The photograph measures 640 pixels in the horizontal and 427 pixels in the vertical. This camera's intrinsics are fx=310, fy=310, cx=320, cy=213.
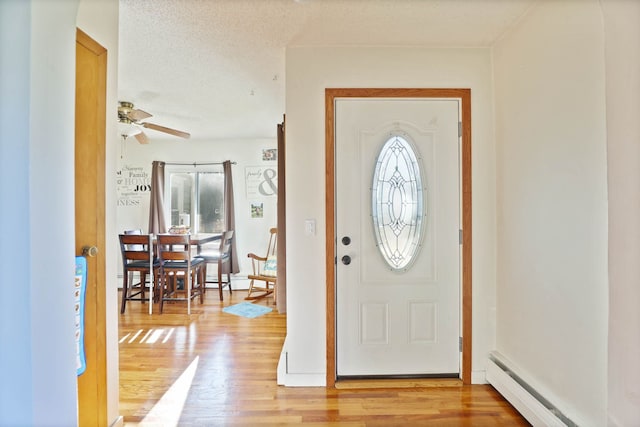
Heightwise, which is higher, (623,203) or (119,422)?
(623,203)

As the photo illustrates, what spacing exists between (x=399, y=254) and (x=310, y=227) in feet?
2.21

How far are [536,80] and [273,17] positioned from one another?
1.57 meters

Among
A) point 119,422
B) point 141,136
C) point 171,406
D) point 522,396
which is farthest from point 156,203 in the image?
point 522,396

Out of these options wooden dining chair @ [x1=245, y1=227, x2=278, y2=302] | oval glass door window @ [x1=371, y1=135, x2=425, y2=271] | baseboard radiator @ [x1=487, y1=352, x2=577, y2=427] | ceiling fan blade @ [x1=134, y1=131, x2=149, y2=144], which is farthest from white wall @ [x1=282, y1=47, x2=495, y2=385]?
ceiling fan blade @ [x1=134, y1=131, x2=149, y2=144]

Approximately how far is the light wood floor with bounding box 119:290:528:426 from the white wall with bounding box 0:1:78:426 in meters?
1.12

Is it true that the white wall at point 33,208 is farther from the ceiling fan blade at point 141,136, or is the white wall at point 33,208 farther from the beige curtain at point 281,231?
the ceiling fan blade at point 141,136

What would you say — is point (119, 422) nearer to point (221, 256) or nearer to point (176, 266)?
point (176, 266)

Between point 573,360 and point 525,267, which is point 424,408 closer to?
point 573,360

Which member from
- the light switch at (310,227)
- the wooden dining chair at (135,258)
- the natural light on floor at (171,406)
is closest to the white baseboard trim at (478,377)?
the light switch at (310,227)

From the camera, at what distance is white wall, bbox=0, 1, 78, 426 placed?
86cm

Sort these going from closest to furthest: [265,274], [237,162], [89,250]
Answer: [89,250] → [265,274] → [237,162]

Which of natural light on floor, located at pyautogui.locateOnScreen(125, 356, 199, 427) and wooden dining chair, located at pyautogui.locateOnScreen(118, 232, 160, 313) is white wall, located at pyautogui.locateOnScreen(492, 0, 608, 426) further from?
wooden dining chair, located at pyautogui.locateOnScreen(118, 232, 160, 313)

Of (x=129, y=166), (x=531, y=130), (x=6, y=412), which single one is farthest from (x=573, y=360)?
(x=129, y=166)

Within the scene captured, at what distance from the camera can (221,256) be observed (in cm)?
426
